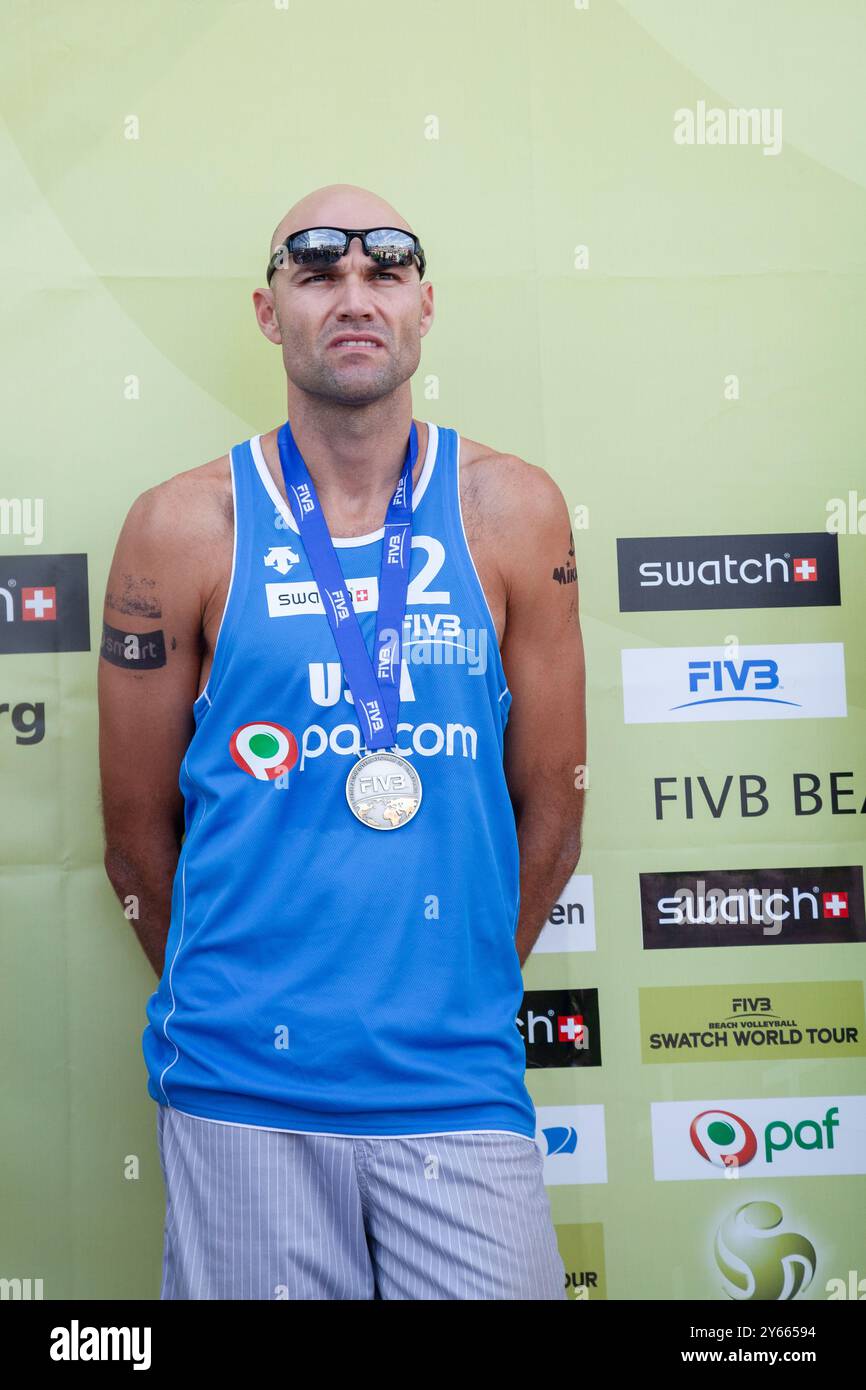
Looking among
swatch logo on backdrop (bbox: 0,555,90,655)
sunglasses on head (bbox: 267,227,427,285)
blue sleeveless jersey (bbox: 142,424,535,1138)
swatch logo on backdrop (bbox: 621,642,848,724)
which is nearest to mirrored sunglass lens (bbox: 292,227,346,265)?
sunglasses on head (bbox: 267,227,427,285)

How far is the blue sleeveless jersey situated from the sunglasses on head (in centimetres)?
48

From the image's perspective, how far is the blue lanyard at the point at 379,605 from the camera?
2145 millimetres

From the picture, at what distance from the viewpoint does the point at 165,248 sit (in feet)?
8.71

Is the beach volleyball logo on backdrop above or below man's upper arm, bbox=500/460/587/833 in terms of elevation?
below

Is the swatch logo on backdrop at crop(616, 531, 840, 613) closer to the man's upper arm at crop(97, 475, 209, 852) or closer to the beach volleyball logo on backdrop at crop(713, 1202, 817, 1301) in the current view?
the man's upper arm at crop(97, 475, 209, 852)

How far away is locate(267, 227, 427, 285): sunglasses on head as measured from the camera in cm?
223

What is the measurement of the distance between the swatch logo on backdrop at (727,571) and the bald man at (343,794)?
0.37m

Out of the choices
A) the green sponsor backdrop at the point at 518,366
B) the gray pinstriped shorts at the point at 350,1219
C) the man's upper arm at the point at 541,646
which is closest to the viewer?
the gray pinstriped shorts at the point at 350,1219

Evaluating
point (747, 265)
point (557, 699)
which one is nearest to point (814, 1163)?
point (557, 699)

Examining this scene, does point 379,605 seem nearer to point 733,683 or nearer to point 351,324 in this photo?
point 351,324

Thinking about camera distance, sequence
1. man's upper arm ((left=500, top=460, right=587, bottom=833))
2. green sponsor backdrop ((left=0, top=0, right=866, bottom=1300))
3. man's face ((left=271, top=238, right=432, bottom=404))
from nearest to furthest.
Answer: man's face ((left=271, top=238, right=432, bottom=404)) → man's upper arm ((left=500, top=460, right=587, bottom=833)) → green sponsor backdrop ((left=0, top=0, right=866, bottom=1300))

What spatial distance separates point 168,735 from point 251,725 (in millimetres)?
264

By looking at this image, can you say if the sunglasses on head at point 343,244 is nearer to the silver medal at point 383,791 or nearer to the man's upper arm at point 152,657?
the man's upper arm at point 152,657

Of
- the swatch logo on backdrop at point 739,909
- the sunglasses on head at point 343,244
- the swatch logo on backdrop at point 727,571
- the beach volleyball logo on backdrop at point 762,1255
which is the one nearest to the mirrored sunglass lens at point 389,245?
the sunglasses on head at point 343,244
